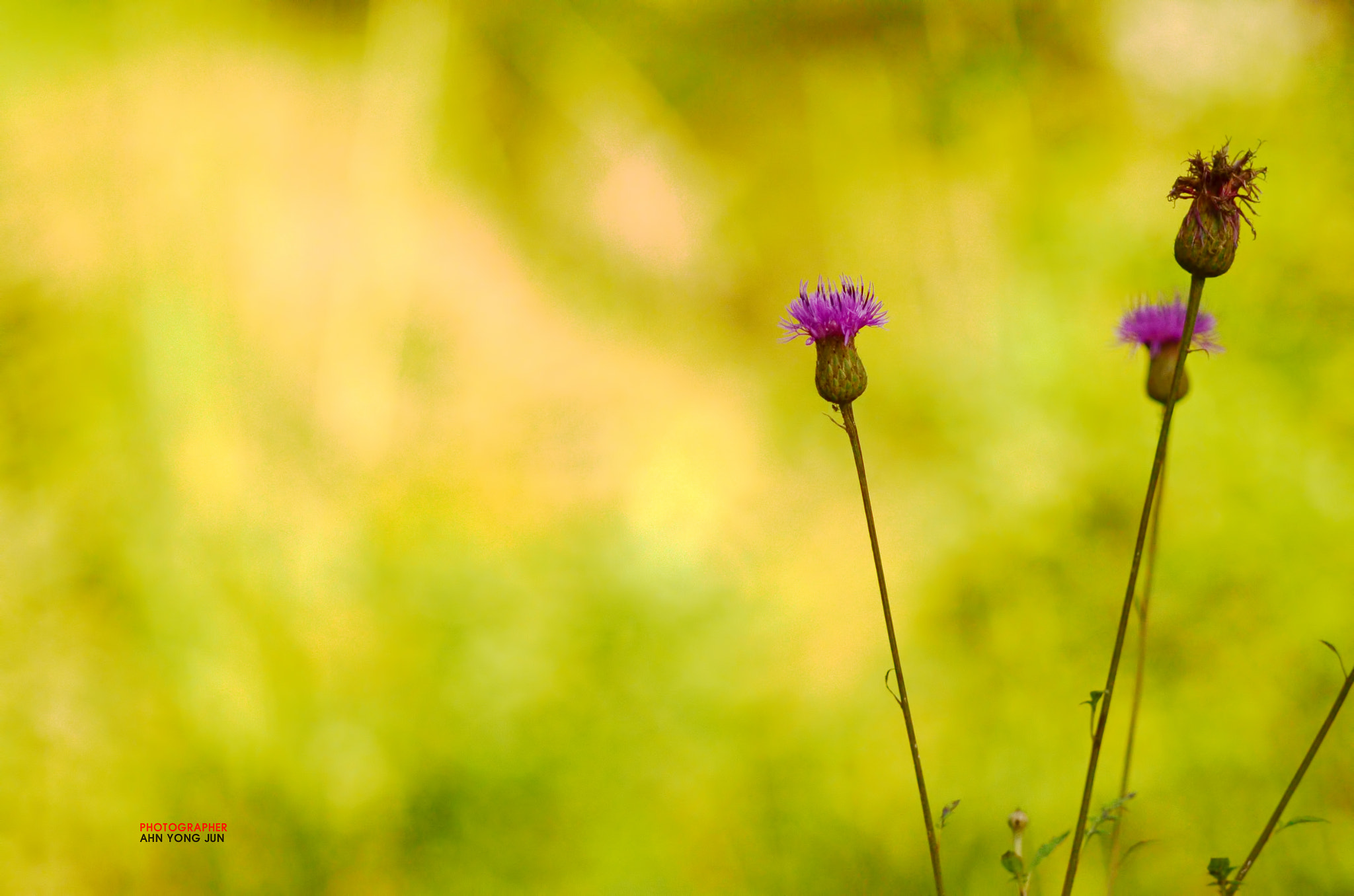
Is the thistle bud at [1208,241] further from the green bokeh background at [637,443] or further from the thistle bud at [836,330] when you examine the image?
the green bokeh background at [637,443]

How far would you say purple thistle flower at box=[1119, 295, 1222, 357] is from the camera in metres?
0.61

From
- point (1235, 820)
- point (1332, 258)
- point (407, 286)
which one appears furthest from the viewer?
point (407, 286)

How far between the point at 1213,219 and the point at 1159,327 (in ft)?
0.62

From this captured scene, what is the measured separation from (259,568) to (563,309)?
0.54m

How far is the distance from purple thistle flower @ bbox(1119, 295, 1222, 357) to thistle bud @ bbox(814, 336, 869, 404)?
0.88 ft

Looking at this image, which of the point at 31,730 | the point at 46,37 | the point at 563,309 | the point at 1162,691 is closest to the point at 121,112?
the point at 46,37

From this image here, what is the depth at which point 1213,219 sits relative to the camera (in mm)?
446

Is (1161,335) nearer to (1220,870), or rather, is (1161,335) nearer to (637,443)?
(1220,870)

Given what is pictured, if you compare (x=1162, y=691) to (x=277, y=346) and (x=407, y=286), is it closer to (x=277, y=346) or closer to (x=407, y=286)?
(x=407, y=286)

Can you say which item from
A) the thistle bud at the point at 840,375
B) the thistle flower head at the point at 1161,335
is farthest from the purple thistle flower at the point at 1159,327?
the thistle bud at the point at 840,375

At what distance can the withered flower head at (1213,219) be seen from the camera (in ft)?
1.45

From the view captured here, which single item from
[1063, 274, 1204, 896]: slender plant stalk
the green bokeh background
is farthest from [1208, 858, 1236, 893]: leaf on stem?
the green bokeh background

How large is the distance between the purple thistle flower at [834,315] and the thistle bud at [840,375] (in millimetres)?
14

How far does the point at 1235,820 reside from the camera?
91 cm
